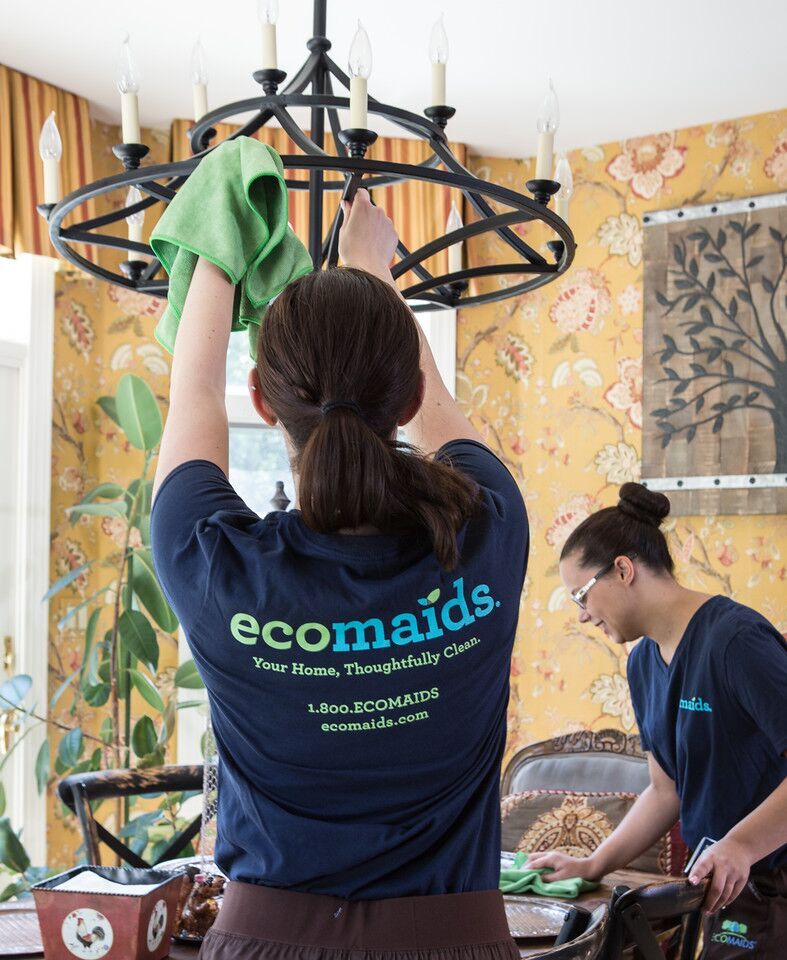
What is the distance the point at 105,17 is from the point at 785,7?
6.20 ft

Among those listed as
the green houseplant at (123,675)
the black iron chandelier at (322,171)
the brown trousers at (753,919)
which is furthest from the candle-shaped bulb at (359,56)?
the green houseplant at (123,675)

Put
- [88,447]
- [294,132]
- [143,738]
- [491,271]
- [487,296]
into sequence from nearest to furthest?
[294,132] < [491,271] < [487,296] < [143,738] < [88,447]

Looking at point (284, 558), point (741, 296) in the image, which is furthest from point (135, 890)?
point (741, 296)

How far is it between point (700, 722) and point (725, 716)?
54mm

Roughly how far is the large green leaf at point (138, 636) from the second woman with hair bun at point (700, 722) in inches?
63.2

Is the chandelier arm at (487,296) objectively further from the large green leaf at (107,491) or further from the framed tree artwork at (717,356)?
the framed tree artwork at (717,356)

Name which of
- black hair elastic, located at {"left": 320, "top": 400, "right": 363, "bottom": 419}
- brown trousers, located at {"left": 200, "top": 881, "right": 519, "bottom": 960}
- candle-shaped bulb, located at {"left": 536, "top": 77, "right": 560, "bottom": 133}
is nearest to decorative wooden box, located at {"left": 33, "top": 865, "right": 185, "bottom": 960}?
brown trousers, located at {"left": 200, "top": 881, "right": 519, "bottom": 960}

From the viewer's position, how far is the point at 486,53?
3617mm

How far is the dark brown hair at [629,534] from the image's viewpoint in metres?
2.46

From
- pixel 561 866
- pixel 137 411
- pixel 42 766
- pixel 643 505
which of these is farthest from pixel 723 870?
pixel 137 411

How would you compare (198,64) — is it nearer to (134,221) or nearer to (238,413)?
(134,221)

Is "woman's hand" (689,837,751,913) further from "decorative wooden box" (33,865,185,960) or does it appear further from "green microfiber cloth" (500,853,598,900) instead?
"decorative wooden box" (33,865,185,960)

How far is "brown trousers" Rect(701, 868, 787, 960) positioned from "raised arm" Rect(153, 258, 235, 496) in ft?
4.99

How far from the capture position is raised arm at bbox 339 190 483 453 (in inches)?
48.3
